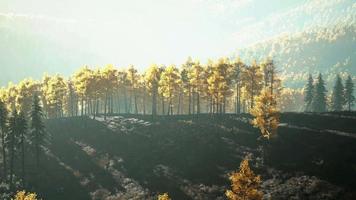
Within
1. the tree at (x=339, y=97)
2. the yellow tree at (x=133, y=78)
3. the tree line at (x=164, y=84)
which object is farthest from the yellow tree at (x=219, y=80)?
the tree at (x=339, y=97)

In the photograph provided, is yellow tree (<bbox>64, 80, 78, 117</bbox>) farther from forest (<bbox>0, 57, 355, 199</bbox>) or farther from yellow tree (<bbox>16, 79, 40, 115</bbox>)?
yellow tree (<bbox>16, 79, 40, 115</bbox>)

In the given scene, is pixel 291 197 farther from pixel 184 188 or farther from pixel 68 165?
pixel 68 165

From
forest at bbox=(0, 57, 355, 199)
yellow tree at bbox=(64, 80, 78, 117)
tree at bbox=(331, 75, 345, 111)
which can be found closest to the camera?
forest at bbox=(0, 57, 355, 199)

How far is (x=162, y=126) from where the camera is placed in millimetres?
88562

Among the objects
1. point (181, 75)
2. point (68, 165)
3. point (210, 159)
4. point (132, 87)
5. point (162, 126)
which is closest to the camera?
point (210, 159)

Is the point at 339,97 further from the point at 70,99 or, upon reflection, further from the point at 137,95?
the point at 70,99

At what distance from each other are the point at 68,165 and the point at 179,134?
66.0ft

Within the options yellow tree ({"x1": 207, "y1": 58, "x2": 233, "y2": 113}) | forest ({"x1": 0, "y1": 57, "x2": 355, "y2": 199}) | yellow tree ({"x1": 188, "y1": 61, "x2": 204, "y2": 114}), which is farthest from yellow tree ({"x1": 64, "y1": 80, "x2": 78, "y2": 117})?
yellow tree ({"x1": 207, "y1": 58, "x2": 233, "y2": 113})

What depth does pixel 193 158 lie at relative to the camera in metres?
72.8

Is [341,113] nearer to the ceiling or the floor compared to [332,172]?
nearer to the ceiling

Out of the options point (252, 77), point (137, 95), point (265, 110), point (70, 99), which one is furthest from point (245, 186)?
point (70, 99)

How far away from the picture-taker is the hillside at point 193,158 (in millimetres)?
59594

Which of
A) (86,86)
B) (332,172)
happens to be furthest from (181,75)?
(332,172)

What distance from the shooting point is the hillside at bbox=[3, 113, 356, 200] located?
2346 inches
